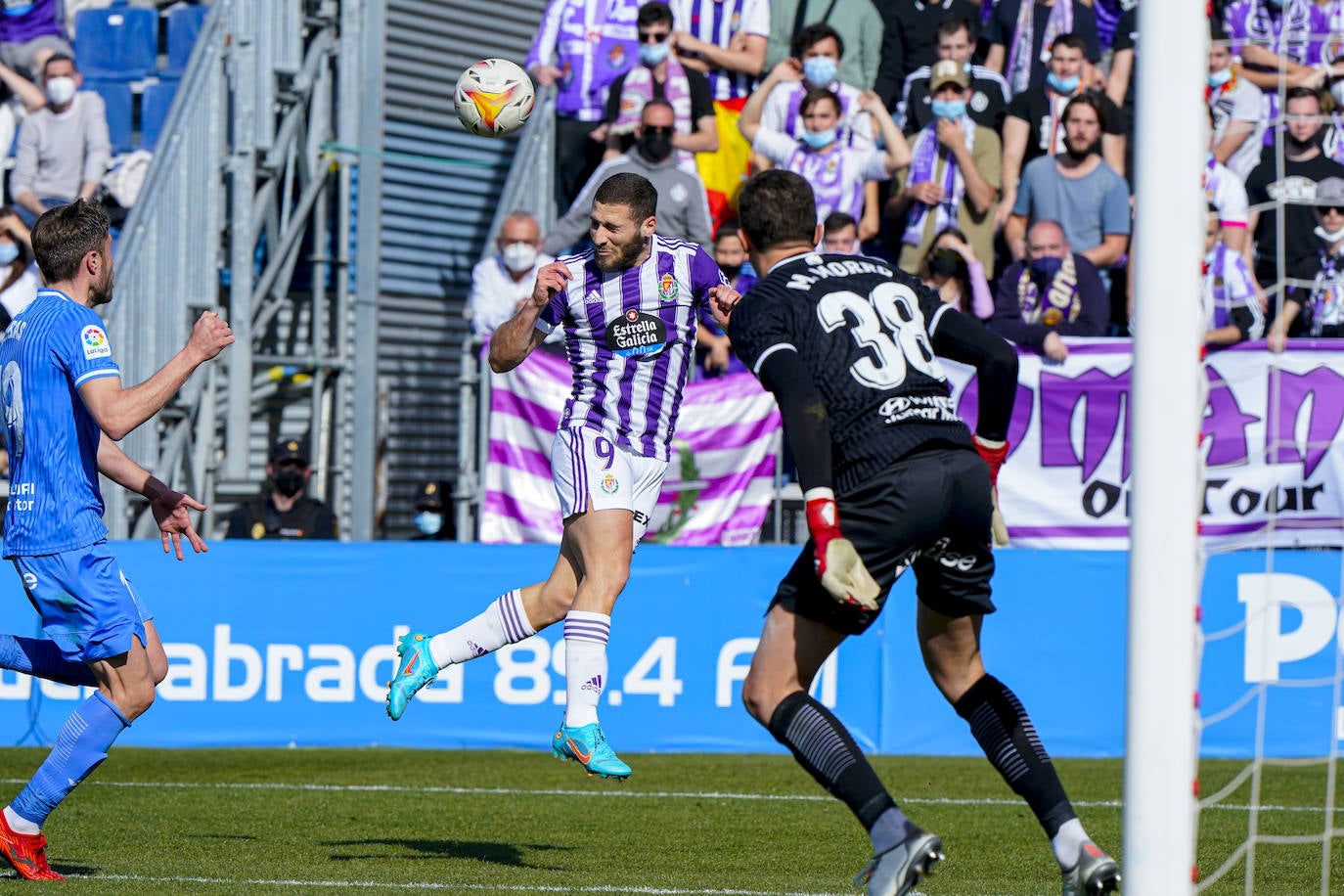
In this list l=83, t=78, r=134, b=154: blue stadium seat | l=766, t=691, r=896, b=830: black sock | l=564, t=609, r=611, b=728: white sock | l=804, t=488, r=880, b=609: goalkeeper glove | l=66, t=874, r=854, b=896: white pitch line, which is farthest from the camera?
l=83, t=78, r=134, b=154: blue stadium seat

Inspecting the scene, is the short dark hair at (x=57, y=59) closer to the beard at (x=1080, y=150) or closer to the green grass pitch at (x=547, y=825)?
the green grass pitch at (x=547, y=825)

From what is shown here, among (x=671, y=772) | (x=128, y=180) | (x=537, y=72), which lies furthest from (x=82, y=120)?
(x=671, y=772)

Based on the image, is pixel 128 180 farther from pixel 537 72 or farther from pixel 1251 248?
pixel 1251 248

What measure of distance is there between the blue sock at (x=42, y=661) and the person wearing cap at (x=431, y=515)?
749cm

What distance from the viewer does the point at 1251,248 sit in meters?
13.9

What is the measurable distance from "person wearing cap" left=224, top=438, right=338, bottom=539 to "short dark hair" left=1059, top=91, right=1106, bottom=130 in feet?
21.1

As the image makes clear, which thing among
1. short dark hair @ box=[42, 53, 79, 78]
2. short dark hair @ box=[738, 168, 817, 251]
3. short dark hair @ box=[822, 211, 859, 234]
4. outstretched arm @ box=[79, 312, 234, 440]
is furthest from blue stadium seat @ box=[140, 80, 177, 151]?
short dark hair @ box=[738, 168, 817, 251]

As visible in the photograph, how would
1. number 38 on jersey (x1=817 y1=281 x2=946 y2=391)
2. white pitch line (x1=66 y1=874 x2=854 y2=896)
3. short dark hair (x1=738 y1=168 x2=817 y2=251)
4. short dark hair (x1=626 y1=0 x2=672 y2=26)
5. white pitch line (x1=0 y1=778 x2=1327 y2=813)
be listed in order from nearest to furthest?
number 38 on jersey (x1=817 y1=281 x2=946 y2=391) < short dark hair (x1=738 y1=168 x2=817 y2=251) < white pitch line (x1=66 y1=874 x2=854 y2=896) < white pitch line (x1=0 y1=778 x2=1327 y2=813) < short dark hair (x1=626 y1=0 x2=672 y2=26)

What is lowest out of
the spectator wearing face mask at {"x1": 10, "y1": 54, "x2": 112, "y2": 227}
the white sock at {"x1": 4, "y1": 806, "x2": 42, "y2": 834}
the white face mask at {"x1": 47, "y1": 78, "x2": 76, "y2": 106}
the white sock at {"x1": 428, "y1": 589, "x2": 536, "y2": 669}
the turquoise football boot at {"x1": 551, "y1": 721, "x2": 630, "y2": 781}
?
the white sock at {"x1": 4, "y1": 806, "x2": 42, "y2": 834}

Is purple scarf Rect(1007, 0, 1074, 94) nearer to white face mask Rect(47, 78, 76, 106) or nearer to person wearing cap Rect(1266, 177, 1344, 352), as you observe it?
person wearing cap Rect(1266, 177, 1344, 352)

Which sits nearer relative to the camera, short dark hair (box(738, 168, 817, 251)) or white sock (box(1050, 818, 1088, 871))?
white sock (box(1050, 818, 1088, 871))

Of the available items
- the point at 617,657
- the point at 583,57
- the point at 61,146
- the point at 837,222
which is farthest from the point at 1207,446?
the point at 61,146

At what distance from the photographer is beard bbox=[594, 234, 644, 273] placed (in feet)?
23.9

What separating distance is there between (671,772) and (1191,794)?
6369 millimetres
